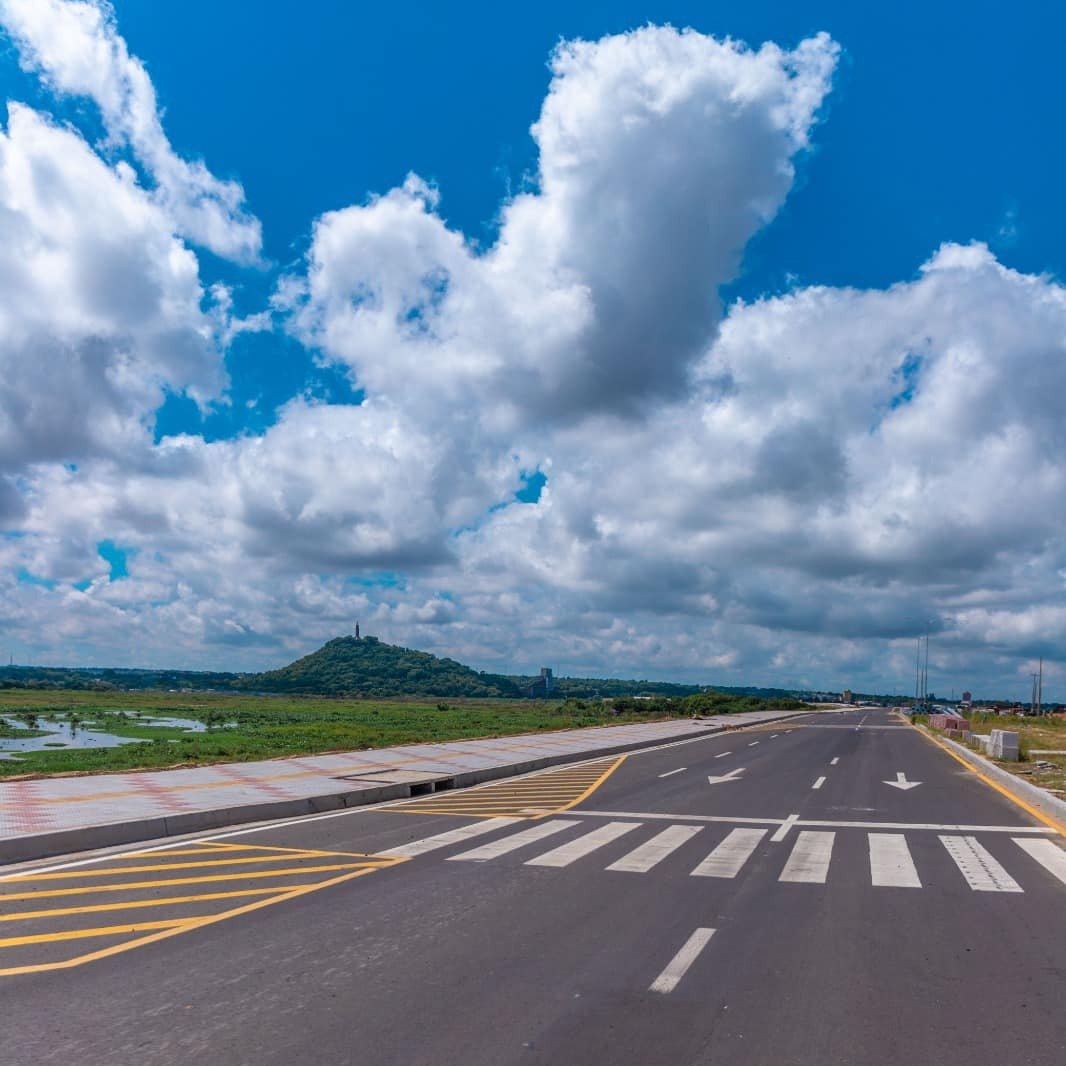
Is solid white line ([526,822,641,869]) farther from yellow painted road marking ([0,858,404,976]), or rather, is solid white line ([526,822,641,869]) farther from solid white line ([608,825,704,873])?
yellow painted road marking ([0,858,404,976])

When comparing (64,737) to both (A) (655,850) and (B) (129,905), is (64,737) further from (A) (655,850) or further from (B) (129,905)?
(B) (129,905)

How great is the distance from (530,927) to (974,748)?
102 feet

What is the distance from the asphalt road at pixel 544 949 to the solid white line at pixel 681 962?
28mm

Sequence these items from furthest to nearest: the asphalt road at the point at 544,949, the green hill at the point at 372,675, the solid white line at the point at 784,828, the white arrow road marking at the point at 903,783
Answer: the green hill at the point at 372,675 → the white arrow road marking at the point at 903,783 → the solid white line at the point at 784,828 → the asphalt road at the point at 544,949

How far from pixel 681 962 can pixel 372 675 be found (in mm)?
169686

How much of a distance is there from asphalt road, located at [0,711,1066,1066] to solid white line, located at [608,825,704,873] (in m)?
0.07

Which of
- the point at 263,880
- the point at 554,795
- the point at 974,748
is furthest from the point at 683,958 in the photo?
the point at 974,748

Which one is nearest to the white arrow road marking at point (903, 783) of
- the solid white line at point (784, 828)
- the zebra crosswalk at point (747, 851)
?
the solid white line at point (784, 828)

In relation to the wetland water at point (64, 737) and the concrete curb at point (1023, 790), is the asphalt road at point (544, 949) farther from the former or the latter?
the wetland water at point (64, 737)

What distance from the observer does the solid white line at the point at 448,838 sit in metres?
11.8

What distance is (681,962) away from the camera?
7098 millimetres

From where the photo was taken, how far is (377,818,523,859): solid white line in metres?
11.8

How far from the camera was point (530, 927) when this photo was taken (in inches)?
318

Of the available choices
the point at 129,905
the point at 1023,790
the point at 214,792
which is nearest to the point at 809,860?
the point at 129,905
